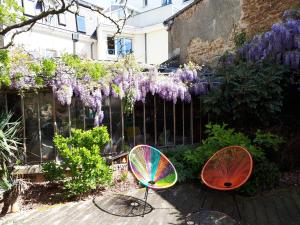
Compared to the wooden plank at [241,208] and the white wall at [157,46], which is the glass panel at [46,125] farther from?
the white wall at [157,46]

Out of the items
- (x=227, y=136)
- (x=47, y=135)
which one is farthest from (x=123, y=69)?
(x=227, y=136)

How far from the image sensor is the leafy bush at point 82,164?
176 inches

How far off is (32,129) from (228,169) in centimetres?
357

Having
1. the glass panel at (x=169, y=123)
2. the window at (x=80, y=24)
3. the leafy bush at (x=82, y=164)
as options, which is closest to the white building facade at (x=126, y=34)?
the window at (x=80, y=24)

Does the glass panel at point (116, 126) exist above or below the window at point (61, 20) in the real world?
below

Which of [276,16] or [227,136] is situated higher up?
[276,16]

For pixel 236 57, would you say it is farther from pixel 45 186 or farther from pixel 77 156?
pixel 45 186

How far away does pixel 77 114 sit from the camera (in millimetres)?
5699

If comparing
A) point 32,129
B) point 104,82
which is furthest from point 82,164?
point 104,82

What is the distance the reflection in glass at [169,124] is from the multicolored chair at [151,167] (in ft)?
6.65

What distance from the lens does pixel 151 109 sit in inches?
249

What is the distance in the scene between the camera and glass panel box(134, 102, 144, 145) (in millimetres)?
6188

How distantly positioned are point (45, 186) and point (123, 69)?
260 cm

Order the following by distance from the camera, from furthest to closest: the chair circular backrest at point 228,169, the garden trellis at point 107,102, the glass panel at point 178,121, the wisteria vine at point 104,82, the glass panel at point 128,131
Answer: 1. the glass panel at point 178,121
2. the glass panel at point 128,131
3. the garden trellis at point 107,102
4. the wisteria vine at point 104,82
5. the chair circular backrest at point 228,169
